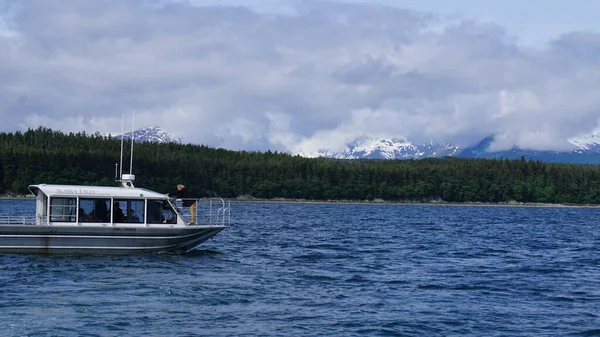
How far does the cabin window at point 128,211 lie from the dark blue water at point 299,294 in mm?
1812

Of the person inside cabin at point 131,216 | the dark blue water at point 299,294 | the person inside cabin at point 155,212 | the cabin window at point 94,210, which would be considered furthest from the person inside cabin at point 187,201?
the cabin window at point 94,210

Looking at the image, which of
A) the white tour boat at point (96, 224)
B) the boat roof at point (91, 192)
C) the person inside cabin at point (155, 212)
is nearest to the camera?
the white tour boat at point (96, 224)

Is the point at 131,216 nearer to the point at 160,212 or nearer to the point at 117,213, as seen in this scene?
the point at 117,213

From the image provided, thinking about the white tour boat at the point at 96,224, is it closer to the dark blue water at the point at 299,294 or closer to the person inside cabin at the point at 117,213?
the person inside cabin at the point at 117,213

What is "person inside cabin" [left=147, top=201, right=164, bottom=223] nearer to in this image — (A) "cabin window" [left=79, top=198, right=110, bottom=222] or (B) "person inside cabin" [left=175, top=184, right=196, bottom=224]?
(B) "person inside cabin" [left=175, top=184, right=196, bottom=224]

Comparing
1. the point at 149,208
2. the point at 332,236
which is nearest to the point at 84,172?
the point at 332,236

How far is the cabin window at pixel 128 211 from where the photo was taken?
39156mm

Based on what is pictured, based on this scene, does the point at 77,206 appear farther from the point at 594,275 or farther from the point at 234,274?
the point at 594,275

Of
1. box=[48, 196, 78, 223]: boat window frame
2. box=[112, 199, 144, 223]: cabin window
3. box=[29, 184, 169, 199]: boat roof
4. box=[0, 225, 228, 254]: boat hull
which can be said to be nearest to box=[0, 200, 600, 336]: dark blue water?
box=[0, 225, 228, 254]: boat hull

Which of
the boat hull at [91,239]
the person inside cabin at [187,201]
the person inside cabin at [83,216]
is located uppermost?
the person inside cabin at [187,201]

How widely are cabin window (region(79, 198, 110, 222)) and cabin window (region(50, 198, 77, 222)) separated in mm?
359

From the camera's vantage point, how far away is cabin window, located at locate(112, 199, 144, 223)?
3916cm

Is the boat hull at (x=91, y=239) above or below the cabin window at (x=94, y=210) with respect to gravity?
below

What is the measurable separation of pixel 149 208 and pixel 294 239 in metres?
19.1
